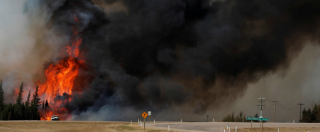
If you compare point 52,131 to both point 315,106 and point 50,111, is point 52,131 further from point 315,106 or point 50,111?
point 315,106

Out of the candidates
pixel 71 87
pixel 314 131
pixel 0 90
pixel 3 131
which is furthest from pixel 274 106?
pixel 0 90

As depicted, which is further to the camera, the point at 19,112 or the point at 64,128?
the point at 19,112

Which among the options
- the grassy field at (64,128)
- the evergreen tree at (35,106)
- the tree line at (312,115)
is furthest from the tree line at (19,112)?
the tree line at (312,115)

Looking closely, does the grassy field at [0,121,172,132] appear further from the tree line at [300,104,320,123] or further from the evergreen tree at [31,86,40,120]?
the tree line at [300,104,320,123]

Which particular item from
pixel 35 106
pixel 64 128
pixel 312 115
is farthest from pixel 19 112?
pixel 312 115

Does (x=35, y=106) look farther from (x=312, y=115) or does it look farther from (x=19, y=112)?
(x=312, y=115)

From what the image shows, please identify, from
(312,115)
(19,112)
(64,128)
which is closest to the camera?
(64,128)

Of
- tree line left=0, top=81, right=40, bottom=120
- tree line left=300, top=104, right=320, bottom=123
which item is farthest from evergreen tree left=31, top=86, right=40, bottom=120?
tree line left=300, top=104, right=320, bottom=123

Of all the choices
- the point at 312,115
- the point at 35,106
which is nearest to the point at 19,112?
the point at 35,106

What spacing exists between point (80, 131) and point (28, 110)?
73220 millimetres

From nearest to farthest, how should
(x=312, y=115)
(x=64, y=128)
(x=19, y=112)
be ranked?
(x=64, y=128) → (x=19, y=112) → (x=312, y=115)

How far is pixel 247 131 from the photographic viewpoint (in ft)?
257

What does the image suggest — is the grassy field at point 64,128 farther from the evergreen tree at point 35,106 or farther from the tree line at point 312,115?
the tree line at point 312,115

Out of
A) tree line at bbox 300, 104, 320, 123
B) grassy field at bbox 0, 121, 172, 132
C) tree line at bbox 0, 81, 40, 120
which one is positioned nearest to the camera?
grassy field at bbox 0, 121, 172, 132
